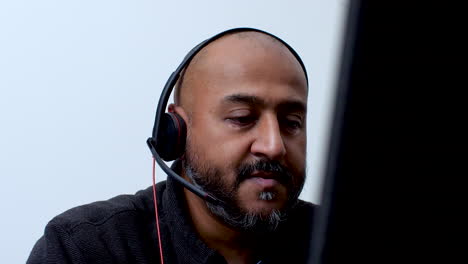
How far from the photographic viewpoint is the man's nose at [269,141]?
95 centimetres

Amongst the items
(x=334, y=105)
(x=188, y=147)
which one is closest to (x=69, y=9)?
(x=188, y=147)

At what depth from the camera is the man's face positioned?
3.20ft

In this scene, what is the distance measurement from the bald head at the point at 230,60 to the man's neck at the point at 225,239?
9.8 inches

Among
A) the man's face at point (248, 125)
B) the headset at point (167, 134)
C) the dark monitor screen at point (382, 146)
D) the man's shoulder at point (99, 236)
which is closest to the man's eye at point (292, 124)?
the man's face at point (248, 125)

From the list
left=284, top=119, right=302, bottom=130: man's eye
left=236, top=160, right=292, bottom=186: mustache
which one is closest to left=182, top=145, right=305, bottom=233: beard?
left=236, top=160, right=292, bottom=186: mustache

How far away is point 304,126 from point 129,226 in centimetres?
43

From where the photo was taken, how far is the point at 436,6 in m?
0.17

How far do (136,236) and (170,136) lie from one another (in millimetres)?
220

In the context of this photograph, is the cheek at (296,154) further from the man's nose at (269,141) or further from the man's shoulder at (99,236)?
the man's shoulder at (99,236)

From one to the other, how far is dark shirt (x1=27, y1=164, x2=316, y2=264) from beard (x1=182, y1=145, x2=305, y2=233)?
0.07 m

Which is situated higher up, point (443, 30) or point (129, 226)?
point (443, 30)

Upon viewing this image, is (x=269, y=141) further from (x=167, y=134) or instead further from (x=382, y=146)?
(x=382, y=146)

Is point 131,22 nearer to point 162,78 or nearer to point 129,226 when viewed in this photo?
point 162,78

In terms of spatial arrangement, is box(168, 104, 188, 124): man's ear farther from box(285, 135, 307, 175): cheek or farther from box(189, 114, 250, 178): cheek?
box(285, 135, 307, 175): cheek
